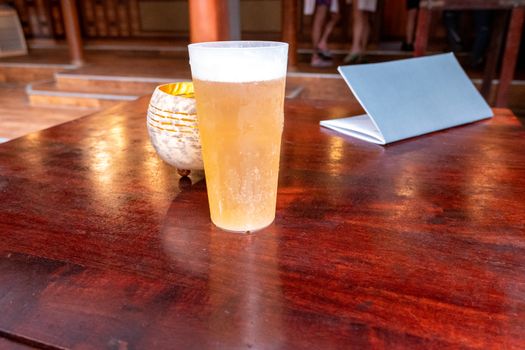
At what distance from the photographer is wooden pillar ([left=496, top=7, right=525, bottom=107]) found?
203cm

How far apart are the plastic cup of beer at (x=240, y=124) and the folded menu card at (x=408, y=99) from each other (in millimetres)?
357

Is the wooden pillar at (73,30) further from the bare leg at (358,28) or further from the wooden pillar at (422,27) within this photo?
the wooden pillar at (422,27)

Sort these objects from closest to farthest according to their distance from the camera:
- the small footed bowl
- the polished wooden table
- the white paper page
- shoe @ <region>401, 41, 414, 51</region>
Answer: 1. the polished wooden table
2. the small footed bowl
3. the white paper page
4. shoe @ <region>401, 41, 414, 51</region>

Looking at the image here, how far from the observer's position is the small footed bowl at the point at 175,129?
51cm

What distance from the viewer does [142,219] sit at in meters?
0.47

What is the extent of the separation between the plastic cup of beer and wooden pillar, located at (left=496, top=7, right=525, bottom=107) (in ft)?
6.92

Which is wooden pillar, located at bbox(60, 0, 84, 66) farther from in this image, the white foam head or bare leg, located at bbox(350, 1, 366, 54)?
the white foam head

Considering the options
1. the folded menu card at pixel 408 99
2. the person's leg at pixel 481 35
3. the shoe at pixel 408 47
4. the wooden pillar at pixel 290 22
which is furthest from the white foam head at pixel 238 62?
the shoe at pixel 408 47

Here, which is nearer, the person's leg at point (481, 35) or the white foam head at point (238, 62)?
the white foam head at point (238, 62)

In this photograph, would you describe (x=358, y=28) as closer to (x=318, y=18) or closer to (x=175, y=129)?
(x=318, y=18)

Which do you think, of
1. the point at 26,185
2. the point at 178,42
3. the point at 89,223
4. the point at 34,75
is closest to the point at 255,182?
the point at 89,223

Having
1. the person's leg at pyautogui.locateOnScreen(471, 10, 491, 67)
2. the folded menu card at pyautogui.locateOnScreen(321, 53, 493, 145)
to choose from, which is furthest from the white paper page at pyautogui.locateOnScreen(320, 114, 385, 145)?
the person's leg at pyautogui.locateOnScreen(471, 10, 491, 67)

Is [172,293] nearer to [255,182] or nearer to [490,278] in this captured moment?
[255,182]

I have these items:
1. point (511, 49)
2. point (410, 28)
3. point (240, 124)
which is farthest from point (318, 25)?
point (240, 124)
